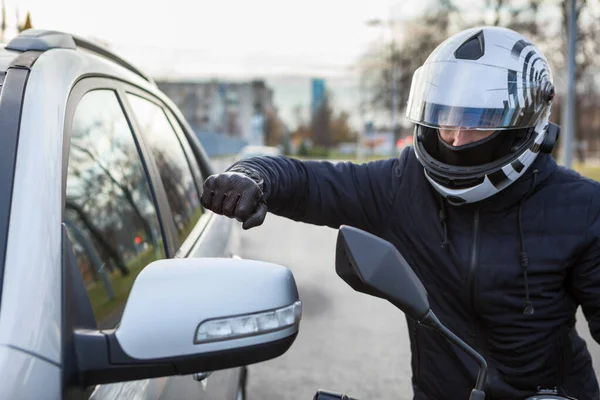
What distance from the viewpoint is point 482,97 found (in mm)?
1901

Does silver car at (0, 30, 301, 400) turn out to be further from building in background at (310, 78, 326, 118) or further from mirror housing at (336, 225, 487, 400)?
building in background at (310, 78, 326, 118)

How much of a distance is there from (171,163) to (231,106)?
92.5 metres

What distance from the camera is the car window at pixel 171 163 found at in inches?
99.0

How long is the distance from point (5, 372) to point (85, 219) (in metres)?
0.80

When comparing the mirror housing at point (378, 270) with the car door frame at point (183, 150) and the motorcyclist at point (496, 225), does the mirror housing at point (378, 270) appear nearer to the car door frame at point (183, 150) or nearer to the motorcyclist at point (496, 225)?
the motorcyclist at point (496, 225)

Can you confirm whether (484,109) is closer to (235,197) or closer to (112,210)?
(235,197)

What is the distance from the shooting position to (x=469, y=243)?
191 centimetres

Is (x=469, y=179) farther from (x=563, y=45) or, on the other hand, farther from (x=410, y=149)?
(x=563, y=45)

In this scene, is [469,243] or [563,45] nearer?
[469,243]

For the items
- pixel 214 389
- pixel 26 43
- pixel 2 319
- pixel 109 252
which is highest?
pixel 26 43

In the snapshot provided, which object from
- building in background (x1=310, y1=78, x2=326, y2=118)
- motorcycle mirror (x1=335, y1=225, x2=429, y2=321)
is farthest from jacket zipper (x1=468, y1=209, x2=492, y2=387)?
building in background (x1=310, y1=78, x2=326, y2=118)

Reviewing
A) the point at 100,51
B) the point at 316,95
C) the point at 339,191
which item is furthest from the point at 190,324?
the point at 316,95

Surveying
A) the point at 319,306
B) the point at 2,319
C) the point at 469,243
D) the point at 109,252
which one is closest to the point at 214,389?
the point at 109,252

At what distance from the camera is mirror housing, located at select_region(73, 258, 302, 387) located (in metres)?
1.18
